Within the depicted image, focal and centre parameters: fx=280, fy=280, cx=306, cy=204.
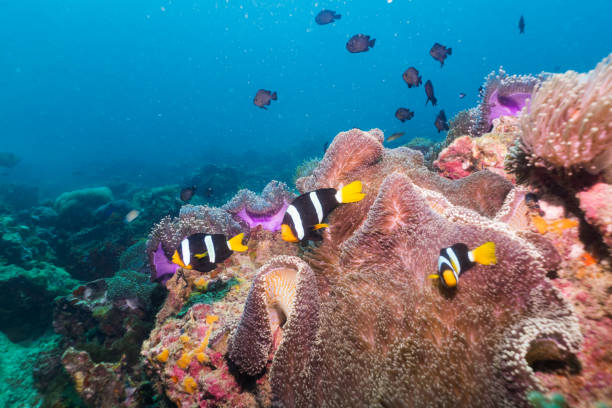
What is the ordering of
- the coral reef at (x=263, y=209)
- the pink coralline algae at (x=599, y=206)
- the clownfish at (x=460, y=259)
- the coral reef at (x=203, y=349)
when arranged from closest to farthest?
the clownfish at (x=460, y=259)
the pink coralline algae at (x=599, y=206)
the coral reef at (x=203, y=349)
the coral reef at (x=263, y=209)

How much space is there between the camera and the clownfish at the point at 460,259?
50.0 inches

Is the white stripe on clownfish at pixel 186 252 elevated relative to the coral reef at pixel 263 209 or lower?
lower

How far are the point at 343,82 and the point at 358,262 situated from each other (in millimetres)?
129660

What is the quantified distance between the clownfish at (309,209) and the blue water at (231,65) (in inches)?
2746

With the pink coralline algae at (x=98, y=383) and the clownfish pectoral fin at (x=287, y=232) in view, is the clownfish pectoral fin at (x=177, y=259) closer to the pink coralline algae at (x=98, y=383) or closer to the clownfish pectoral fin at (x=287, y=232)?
the clownfish pectoral fin at (x=287, y=232)

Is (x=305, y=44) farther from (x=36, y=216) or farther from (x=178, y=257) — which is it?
(x=178, y=257)

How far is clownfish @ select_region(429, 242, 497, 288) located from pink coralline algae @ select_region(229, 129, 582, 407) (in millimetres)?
75

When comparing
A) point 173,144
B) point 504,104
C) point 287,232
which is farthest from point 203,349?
point 173,144

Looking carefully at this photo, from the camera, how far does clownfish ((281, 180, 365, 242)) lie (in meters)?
1.95

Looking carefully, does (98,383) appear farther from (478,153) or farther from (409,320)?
(478,153)

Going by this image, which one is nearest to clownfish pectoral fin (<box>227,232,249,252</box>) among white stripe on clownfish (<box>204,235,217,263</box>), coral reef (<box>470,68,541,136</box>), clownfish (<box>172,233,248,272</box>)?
clownfish (<box>172,233,248,272</box>)

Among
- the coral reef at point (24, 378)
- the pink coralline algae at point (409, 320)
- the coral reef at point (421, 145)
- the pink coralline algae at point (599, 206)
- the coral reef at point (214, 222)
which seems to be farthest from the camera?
the coral reef at point (421, 145)

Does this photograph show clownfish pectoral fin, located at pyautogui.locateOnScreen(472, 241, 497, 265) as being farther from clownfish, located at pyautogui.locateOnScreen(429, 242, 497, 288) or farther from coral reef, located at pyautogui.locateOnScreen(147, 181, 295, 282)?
coral reef, located at pyautogui.locateOnScreen(147, 181, 295, 282)

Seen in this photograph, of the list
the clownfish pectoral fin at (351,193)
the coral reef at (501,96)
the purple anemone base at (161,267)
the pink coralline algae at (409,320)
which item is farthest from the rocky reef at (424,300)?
the coral reef at (501,96)
